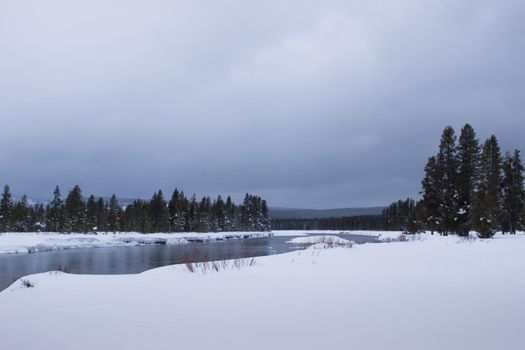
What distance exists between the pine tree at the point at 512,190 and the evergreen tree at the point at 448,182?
9.77 meters

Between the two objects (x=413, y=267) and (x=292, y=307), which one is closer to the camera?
(x=292, y=307)

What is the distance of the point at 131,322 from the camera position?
18.4 ft

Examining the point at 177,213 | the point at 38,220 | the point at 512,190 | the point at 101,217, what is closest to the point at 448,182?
the point at 512,190

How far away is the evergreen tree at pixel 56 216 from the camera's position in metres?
71.2

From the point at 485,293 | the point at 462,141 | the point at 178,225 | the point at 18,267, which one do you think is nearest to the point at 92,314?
the point at 485,293

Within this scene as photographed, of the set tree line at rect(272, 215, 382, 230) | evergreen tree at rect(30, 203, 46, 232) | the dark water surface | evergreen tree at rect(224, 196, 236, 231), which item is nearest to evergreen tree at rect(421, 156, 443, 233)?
the dark water surface

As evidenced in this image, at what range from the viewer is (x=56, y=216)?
71562 millimetres

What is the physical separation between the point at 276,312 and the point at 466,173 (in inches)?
1491

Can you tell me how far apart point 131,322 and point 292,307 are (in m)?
2.62

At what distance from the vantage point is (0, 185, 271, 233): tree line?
234 ft

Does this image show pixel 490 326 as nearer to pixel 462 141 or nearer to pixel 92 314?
pixel 92 314

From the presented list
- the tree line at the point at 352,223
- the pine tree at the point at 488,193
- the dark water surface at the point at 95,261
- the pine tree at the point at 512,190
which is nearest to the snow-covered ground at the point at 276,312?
the dark water surface at the point at 95,261

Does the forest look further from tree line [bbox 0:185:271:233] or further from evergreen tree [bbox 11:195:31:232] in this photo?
evergreen tree [bbox 11:195:31:232]

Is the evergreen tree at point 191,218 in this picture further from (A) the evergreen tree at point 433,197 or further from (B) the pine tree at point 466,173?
(B) the pine tree at point 466,173
